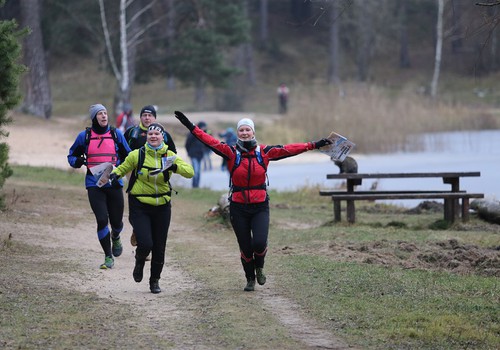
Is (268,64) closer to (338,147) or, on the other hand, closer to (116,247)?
(116,247)

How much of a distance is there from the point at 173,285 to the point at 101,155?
1778 millimetres

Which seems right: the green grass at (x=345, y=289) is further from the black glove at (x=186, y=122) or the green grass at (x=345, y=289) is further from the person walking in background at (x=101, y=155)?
the black glove at (x=186, y=122)

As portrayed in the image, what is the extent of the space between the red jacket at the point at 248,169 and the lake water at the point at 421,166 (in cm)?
1447

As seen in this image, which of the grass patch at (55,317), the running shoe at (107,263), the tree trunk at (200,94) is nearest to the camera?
the grass patch at (55,317)

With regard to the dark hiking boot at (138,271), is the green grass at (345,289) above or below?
below

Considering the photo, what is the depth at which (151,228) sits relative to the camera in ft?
35.7

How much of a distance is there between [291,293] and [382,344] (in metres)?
2.53

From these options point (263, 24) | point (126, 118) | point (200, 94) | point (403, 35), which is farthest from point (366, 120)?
point (263, 24)

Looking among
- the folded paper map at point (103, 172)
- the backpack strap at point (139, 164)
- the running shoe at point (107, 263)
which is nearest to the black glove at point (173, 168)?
the backpack strap at point (139, 164)

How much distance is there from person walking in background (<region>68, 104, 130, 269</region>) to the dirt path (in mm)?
758

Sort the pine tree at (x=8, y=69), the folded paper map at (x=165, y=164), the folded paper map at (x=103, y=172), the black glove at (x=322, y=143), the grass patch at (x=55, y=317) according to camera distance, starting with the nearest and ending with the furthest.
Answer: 1. the grass patch at (x=55, y=317)
2. the folded paper map at (x=165, y=164)
3. the black glove at (x=322, y=143)
4. the folded paper map at (x=103, y=172)
5. the pine tree at (x=8, y=69)

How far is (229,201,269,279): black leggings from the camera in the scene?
10.7 meters

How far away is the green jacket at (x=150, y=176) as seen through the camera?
1062 centimetres

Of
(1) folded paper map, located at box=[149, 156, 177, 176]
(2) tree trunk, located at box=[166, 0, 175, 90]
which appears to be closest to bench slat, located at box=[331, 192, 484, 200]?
(1) folded paper map, located at box=[149, 156, 177, 176]
